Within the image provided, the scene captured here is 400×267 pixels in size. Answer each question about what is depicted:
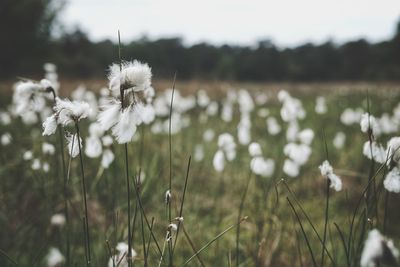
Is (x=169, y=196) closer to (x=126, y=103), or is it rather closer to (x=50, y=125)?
(x=126, y=103)

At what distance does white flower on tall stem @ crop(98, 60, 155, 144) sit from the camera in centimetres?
93

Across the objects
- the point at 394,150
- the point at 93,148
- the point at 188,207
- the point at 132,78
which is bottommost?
the point at 188,207

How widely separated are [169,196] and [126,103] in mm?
314

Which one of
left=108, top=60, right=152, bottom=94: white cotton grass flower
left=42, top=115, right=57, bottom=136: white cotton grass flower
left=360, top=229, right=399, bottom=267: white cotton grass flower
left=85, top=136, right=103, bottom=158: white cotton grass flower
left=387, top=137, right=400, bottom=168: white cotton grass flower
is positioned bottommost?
left=85, top=136, right=103, bottom=158: white cotton grass flower

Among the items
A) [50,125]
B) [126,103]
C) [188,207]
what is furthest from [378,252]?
[188,207]

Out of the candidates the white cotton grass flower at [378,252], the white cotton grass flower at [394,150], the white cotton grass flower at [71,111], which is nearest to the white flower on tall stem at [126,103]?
the white cotton grass flower at [71,111]

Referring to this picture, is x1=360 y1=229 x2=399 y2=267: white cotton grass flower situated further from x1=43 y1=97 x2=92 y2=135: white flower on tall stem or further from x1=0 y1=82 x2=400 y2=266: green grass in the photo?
x1=43 y1=97 x2=92 y2=135: white flower on tall stem

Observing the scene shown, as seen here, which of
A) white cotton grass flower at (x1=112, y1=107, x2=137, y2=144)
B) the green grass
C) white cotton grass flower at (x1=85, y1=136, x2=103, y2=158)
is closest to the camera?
white cotton grass flower at (x1=112, y1=107, x2=137, y2=144)

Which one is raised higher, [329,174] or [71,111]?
[71,111]

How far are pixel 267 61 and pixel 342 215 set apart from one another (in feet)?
111

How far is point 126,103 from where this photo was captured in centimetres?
99

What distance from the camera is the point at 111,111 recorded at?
0.98 m

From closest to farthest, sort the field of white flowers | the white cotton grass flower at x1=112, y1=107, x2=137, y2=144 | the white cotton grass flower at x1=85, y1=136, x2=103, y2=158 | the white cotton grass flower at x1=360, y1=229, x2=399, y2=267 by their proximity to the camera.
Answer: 1. the white cotton grass flower at x1=360, y1=229, x2=399, y2=267
2. the white cotton grass flower at x1=112, y1=107, x2=137, y2=144
3. the field of white flowers
4. the white cotton grass flower at x1=85, y1=136, x2=103, y2=158

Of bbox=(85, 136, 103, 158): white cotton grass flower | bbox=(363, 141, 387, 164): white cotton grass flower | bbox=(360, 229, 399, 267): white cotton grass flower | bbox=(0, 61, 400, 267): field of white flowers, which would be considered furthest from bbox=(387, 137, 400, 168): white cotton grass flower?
bbox=(85, 136, 103, 158): white cotton grass flower
